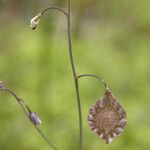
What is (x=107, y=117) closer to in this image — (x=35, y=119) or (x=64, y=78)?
(x=35, y=119)

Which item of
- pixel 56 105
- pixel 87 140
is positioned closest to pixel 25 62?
pixel 56 105

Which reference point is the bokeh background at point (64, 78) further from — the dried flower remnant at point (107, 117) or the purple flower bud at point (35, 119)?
the dried flower remnant at point (107, 117)

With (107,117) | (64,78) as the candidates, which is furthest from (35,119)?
(64,78)

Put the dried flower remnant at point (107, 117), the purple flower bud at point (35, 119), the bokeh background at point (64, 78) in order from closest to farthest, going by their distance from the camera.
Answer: the dried flower remnant at point (107, 117) < the purple flower bud at point (35, 119) < the bokeh background at point (64, 78)

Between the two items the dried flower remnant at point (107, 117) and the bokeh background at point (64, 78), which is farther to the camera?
the bokeh background at point (64, 78)

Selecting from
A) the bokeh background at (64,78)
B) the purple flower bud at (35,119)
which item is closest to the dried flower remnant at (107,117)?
the purple flower bud at (35,119)

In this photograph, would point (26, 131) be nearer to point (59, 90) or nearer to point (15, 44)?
point (59, 90)

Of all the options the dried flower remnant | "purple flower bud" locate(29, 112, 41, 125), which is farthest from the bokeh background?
the dried flower remnant
